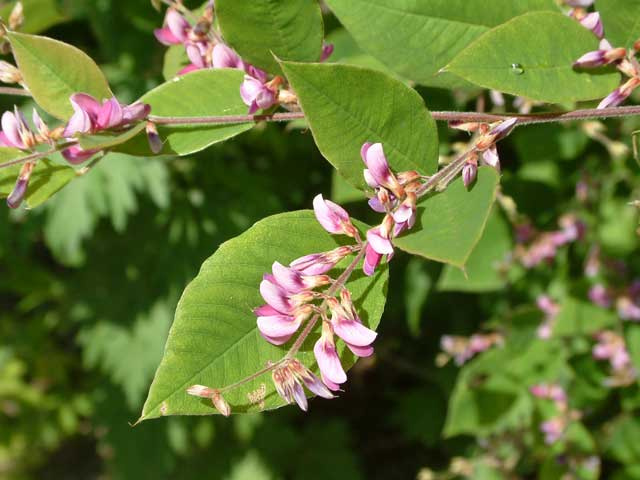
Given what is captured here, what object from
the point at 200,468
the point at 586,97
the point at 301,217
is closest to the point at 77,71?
the point at 301,217

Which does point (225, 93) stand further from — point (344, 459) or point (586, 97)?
point (344, 459)

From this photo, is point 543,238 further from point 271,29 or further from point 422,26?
point 271,29

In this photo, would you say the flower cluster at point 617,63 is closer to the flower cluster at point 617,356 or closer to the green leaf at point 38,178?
the green leaf at point 38,178

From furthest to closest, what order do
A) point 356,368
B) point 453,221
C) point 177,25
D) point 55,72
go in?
point 356,368 → point 177,25 → point 55,72 → point 453,221

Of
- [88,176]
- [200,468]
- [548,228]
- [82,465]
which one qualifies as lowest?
[82,465]

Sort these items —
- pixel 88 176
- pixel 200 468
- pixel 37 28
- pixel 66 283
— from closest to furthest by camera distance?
1. pixel 37 28
2. pixel 88 176
3. pixel 66 283
4. pixel 200 468

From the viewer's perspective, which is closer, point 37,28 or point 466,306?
point 37,28

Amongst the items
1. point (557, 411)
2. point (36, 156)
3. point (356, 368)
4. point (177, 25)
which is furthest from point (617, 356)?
point (356, 368)
